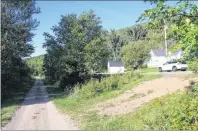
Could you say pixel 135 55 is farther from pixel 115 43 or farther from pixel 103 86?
pixel 103 86

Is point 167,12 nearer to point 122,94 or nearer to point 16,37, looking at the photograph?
point 122,94

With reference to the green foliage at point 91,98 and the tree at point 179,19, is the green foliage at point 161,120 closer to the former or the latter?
the green foliage at point 91,98

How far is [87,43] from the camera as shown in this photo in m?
35.8

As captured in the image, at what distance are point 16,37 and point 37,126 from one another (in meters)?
14.3

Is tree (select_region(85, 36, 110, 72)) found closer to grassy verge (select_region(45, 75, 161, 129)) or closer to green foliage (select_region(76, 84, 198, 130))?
grassy verge (select_region(45, 75, 161, 129))

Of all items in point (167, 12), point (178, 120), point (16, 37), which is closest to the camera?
point (167, 12)

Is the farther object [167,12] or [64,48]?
[64,48]

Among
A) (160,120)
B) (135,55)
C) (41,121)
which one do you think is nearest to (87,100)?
(41,121)

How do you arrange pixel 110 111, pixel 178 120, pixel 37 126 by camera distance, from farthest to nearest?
pixel 110 111 < pixel 37 126 < pixel 178 120

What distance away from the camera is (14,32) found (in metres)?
26.0

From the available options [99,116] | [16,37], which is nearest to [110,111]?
[99,116]

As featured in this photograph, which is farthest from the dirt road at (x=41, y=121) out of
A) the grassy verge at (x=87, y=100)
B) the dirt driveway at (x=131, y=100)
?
the dirt driveway at (x=131, y=100)

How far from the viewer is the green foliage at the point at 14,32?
930 inches

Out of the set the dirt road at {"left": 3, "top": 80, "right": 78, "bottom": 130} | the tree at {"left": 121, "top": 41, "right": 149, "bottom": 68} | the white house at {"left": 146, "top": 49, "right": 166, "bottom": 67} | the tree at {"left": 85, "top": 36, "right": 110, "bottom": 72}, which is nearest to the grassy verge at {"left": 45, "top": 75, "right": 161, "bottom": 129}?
the dirt road at {"left": 3, "top": 80, "right": 78, "bottom": 130}
